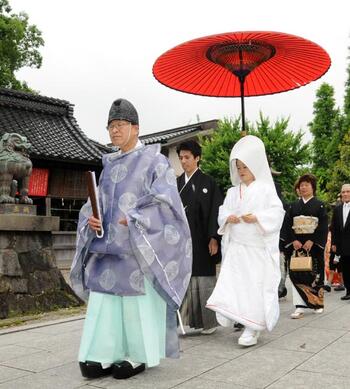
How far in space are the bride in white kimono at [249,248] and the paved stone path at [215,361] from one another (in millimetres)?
271

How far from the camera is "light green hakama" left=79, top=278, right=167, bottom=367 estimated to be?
11.2 ft

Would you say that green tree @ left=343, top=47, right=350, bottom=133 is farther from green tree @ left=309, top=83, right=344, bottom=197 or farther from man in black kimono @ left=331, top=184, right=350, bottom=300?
man in black kimono @ left=331, top=184, right=350, bottom=300

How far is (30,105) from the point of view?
1816 centimetres

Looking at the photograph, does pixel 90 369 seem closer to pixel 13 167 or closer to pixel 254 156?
pixel 254 156

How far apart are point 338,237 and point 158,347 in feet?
17.9

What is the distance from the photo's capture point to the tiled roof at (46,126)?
54.3ft

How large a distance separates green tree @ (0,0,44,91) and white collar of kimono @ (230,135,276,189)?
16.9 metres

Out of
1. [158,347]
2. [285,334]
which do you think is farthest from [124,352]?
[285,334]

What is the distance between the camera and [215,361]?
3.83m

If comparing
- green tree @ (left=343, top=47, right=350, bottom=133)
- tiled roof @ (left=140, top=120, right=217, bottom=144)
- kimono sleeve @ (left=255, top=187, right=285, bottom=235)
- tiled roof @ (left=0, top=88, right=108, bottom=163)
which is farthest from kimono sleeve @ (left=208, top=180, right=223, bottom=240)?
green tree @ (left=343, top=47, right=350, bottom=133)

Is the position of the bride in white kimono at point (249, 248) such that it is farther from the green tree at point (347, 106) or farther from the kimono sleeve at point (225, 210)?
the green tree at point (347, 106)

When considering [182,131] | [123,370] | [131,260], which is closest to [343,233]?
[131,260]

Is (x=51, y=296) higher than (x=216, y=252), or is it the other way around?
(x=216, y=252)

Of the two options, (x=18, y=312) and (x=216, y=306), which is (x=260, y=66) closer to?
(x=216, y=306)
